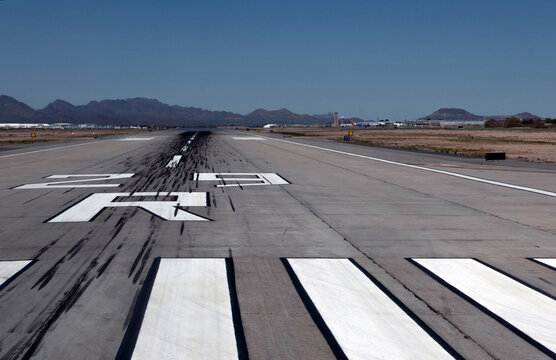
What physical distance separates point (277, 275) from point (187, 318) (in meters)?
1.83

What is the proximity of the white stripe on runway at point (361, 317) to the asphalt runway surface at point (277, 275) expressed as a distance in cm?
2

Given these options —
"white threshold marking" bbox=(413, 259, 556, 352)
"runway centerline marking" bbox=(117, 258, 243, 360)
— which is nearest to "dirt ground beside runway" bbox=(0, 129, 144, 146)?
"runway centerline marking" bbox=(117, 258, 243, 360)

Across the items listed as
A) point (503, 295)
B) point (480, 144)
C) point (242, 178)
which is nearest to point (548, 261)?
point (503, 295)

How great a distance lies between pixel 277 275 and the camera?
7.25 m

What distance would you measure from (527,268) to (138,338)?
211 inches

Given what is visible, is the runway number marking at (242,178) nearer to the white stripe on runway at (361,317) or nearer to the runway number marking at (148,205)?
the runway number marking at (148,205)

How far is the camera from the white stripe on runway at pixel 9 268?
719cm

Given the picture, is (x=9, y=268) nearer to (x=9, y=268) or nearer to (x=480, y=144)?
(x=9, y=268)

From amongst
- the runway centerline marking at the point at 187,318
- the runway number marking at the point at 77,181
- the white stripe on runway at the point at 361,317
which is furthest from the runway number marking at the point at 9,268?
the runway number marking at the point at 77,181

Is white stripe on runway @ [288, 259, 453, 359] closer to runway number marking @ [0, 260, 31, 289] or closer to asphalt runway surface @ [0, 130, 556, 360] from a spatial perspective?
asphalt runway surface @ [0, 130, 556, 360]

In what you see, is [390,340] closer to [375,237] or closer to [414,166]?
[375,237]

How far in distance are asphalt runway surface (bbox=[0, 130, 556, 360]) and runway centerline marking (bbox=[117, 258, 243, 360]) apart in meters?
0.02

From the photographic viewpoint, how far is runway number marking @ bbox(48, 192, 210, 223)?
1159cm

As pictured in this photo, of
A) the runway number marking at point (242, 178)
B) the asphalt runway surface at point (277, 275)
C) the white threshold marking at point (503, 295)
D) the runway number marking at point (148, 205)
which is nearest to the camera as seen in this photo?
the asphalt runway surface at point (277, 275)
